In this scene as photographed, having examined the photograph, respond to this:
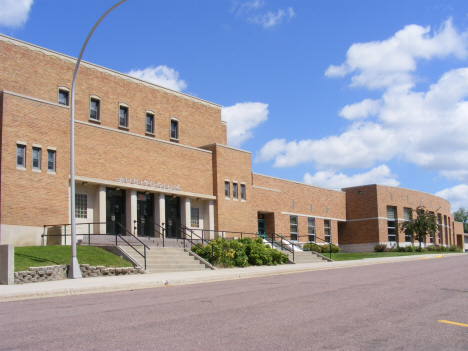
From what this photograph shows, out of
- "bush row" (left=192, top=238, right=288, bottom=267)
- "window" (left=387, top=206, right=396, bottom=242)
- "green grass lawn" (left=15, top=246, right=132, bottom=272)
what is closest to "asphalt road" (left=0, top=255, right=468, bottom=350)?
"green grass lawn" (left=15, top=246, right=132, bottom=272)

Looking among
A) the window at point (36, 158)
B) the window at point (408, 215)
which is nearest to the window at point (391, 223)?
the window at point (408, 215)

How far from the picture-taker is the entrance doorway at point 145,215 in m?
29.6

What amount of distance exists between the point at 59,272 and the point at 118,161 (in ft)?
35.1

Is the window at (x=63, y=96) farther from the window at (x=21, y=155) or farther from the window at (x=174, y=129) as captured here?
the window at (x=174, y=129)

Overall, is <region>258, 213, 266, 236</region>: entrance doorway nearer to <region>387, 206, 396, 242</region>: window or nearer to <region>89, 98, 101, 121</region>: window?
<region>89, 98, 101, 121</region>: window

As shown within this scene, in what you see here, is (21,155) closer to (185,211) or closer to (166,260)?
(166,260)

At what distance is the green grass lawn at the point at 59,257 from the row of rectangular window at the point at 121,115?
430 inches

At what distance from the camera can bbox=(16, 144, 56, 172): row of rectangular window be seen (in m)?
23.5

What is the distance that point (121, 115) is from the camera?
32.0 metres

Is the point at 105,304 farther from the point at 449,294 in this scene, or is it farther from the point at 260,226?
the point at 260,226

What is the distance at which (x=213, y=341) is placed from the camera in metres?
6.81

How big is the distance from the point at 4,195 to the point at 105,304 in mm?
13912

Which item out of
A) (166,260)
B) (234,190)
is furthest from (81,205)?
(234,190)

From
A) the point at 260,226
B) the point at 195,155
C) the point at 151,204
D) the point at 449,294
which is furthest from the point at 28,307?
the point at 260,226
